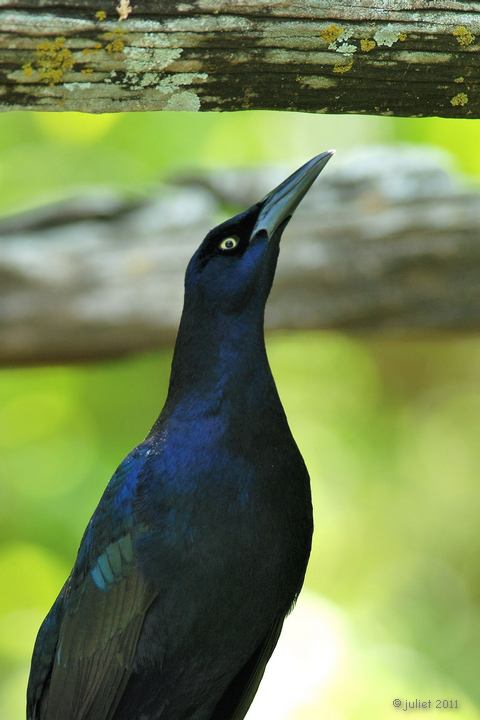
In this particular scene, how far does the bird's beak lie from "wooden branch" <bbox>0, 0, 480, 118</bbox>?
0.20 metres

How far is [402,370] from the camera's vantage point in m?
5.86

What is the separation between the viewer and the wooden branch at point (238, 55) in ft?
6.64

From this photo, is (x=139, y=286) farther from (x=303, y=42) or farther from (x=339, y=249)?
(x=303, y=42)

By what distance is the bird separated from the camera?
7.79ft

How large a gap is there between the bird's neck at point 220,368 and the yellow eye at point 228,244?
0.54ft

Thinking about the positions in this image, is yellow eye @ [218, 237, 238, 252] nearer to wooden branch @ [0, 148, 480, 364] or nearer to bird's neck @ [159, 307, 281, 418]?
bird's neck @ [159, 307, 281, 418]

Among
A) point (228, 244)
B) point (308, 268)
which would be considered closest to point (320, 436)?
point (308, 268)

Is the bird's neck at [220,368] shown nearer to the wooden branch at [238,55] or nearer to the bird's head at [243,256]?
the bird's head at [243,256]

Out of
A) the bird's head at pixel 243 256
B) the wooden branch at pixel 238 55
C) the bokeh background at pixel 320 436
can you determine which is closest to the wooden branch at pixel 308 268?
the bokeh background at pixel 320 436

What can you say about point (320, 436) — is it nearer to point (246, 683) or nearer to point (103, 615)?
point (246, 683)

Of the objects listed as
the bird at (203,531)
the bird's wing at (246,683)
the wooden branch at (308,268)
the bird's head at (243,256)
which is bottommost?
the bird's wing at (246,683)

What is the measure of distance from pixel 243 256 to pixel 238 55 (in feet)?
1.82

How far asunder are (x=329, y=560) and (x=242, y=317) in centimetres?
339

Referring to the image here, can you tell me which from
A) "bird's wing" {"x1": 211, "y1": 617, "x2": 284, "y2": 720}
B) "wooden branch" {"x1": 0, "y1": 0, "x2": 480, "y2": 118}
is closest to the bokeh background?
"bird's wing" {"x1": 211, "y1": 617, "x2": 284, "y2": 720}
